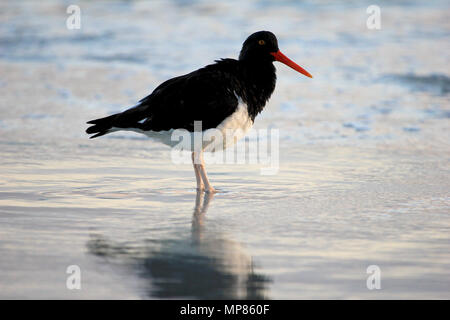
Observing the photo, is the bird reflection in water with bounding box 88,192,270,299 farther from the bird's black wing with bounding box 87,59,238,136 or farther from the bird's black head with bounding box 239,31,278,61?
the bird's black head with bounding box 239,31,278,61

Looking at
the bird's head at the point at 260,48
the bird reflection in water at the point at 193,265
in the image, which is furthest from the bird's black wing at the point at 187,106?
the bird reflection in water at the point at 193,265

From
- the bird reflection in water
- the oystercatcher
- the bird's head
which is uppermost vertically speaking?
the bird's head

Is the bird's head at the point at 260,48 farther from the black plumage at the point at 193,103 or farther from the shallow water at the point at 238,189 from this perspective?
→ the shallow water at the point at 238,189

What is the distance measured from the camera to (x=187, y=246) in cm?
398

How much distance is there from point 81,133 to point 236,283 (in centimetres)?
439

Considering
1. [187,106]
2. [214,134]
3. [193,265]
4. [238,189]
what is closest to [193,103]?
[187,106]

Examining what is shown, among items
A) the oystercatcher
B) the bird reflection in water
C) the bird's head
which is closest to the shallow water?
the bird reflection in water

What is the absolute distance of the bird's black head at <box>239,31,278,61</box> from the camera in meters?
5.71

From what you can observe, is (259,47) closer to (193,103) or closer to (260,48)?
(260,48)

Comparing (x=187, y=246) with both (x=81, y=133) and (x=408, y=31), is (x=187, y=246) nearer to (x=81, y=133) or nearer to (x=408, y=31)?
(x=81, y=133)

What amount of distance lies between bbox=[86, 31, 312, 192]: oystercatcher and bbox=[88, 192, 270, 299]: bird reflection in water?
1164 millimetres

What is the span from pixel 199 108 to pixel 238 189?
71 cm

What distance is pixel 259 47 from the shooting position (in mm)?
5730

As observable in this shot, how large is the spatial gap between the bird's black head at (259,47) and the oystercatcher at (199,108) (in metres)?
0.22
